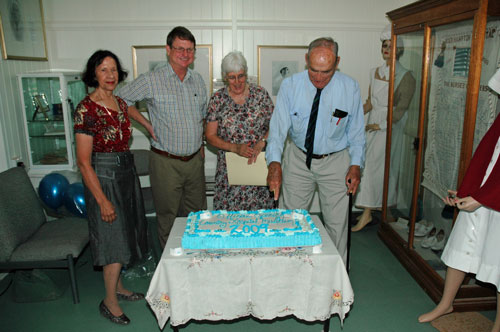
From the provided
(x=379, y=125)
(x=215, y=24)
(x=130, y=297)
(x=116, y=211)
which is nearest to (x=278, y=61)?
(x=215, y=24)

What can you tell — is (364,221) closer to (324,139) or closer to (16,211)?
(324,139)

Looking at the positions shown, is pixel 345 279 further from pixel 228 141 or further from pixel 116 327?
pixel 116 327

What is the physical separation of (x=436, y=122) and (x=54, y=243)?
3.08 metres

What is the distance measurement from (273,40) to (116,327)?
324 centimetres

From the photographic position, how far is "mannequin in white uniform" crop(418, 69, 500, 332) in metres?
2.18

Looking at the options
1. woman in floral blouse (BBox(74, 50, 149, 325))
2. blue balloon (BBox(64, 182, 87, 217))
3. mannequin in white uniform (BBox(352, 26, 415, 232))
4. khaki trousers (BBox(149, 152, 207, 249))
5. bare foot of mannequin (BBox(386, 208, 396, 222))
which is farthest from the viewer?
bare foot of mannequin (BBox(386, 208, 396, 222))

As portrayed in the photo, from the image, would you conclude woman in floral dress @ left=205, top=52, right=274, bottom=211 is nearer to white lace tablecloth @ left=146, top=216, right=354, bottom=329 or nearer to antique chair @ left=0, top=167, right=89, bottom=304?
white lace tablecloth @ left=146, top=216, right=354, bottom=329

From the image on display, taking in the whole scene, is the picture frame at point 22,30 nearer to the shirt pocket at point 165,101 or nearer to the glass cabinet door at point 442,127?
the shirt pocket at point 165,101

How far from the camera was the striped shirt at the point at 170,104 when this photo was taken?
295 cm

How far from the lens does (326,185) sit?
2771mm

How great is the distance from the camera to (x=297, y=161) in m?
2.81

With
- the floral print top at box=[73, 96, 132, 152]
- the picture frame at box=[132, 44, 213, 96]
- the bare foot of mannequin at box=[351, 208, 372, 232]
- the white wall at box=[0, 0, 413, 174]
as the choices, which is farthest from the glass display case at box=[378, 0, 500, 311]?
Result: the floral print top at box=[73, 96, 132, 152]

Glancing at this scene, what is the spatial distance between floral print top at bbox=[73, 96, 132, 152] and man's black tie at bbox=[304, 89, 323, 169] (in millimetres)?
1215

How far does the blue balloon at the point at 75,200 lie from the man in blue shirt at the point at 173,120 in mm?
777
